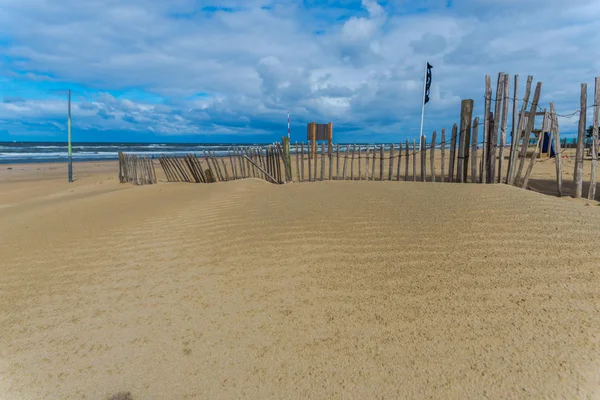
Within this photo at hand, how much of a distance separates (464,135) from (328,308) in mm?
6226

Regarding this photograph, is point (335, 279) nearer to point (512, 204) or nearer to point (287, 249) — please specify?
point (287, 249)

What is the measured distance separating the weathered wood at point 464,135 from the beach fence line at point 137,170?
378 inches

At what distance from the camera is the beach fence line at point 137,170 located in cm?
1231

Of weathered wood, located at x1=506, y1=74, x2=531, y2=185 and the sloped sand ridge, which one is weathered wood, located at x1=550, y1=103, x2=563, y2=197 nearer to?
weathered wood, located at x1=506, y1=74, x2=531, y2=185

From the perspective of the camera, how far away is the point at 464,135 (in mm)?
7559

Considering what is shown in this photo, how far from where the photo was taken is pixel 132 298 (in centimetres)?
326

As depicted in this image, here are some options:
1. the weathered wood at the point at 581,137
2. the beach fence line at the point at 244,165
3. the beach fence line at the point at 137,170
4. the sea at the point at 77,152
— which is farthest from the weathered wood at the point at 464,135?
the beach fence line at the point at 137,170

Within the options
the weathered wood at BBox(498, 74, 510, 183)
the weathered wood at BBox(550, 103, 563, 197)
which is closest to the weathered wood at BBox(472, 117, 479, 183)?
the weathered wood at BBox(498, 74, 510, 183)

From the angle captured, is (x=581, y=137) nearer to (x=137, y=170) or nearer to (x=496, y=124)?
(x=496, y=124)

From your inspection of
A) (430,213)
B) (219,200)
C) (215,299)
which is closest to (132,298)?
(215,299)

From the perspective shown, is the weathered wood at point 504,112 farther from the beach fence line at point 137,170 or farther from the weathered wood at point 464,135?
the beach fence line at point 137,170

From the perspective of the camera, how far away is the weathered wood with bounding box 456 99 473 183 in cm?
738

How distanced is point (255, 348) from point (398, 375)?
3.18 ft

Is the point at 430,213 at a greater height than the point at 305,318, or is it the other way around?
the point at 430,213
